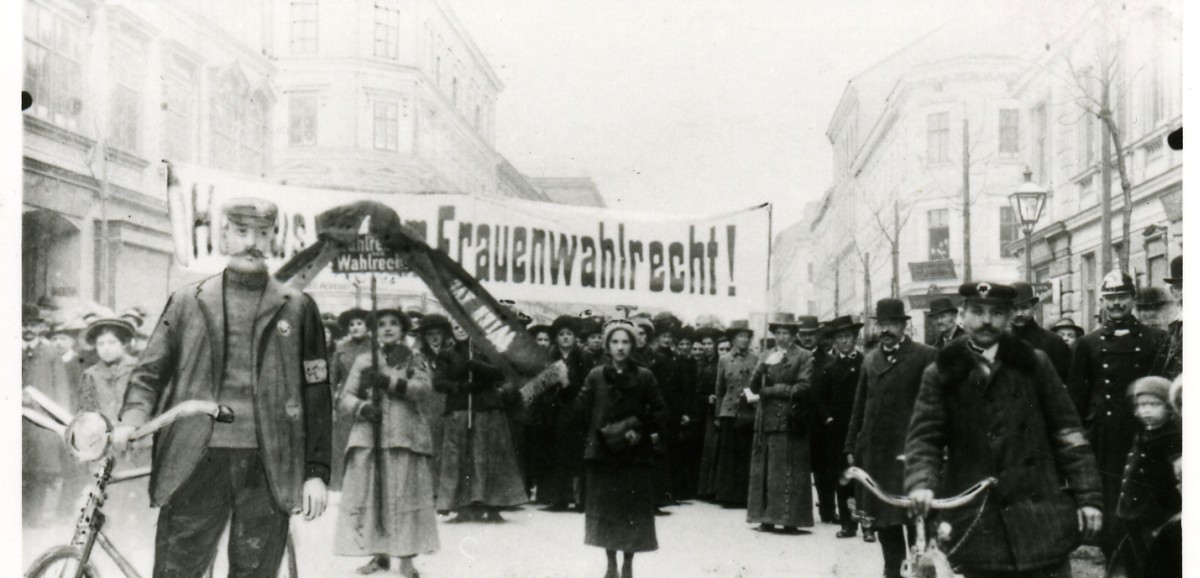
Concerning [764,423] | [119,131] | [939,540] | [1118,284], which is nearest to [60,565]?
[119,131]

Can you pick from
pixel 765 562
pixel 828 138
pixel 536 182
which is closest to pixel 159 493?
pixel 536 182

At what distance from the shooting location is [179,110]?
736 cm

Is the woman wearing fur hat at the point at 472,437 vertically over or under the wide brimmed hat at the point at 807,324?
under

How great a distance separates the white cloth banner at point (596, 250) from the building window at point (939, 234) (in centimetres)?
101

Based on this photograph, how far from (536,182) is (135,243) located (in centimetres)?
239

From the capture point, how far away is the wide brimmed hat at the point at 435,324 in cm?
775

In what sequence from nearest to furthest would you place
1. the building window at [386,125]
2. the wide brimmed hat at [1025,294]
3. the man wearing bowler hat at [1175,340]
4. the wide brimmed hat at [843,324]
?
the man wearing bowler hat at [1175,340] → the wide brimmed hat at [1025,294] → the building window at [386,125] → the wide brimmed hat at [843,324]

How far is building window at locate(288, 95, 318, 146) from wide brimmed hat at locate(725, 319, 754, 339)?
3551mm

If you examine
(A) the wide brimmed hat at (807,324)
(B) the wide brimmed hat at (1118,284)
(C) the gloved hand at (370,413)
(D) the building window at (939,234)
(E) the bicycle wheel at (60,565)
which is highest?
(D) the building window at (939,234)

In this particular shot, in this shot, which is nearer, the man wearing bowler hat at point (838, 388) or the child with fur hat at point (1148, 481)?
the child with fur hat at point (1148, 481)

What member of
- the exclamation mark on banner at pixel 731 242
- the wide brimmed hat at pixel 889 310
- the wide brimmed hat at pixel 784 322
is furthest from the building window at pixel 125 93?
the wide brimmed hat at pixel 889 310

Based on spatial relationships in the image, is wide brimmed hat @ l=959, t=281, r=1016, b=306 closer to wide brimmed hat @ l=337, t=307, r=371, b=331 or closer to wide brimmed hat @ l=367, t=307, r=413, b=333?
wide brimmed hat @ l=367, t=307, r=413, b=333

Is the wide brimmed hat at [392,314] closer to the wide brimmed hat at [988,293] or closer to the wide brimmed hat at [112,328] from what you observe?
the wide brimmed hat at [112,328]

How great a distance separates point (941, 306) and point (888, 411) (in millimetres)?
809
